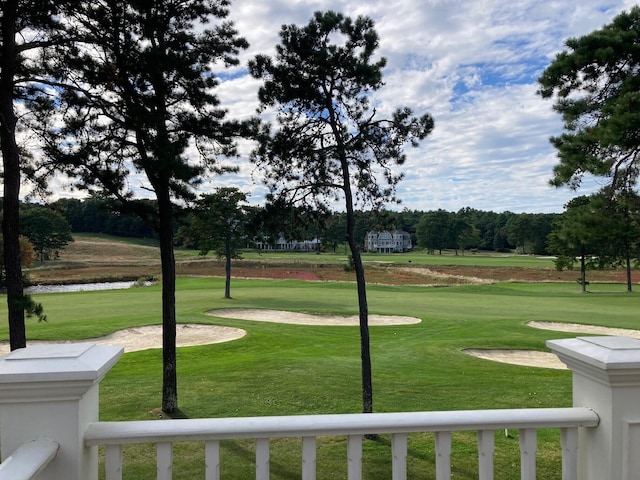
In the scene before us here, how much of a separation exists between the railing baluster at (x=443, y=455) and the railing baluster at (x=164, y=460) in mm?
1167

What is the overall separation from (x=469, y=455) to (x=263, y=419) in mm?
4562

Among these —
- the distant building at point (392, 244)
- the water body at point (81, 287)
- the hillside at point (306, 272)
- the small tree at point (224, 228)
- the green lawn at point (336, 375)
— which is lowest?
the water body at point (81, 287)

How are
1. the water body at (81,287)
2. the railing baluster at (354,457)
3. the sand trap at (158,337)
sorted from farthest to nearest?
the water body at (81,287), the sand trap at (158,337), the railing baluster at (354,457)

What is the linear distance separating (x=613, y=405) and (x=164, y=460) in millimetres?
1955

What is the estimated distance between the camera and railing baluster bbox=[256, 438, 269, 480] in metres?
2.06

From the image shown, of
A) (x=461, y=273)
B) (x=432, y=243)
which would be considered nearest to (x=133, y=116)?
(x=461, y=273)

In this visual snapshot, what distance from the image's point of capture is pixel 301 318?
2016 centimetres

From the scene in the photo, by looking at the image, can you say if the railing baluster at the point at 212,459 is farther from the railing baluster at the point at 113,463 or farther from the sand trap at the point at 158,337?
the sand trap at the point at 158,337

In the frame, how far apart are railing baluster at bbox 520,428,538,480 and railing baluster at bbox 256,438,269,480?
1168mm

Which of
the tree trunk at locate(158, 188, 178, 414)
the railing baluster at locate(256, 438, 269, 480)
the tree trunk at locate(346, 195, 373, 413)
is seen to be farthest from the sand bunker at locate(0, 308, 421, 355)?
the railing baluster at locate(256, 438, 269, 480)

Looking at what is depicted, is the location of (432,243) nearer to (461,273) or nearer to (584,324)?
(461,273)

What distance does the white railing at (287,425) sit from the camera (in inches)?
70.3

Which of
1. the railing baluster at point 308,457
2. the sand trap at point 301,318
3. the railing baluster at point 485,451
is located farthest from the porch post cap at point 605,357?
the sand trap at point 301,318


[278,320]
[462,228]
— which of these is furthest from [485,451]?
[462,228]
